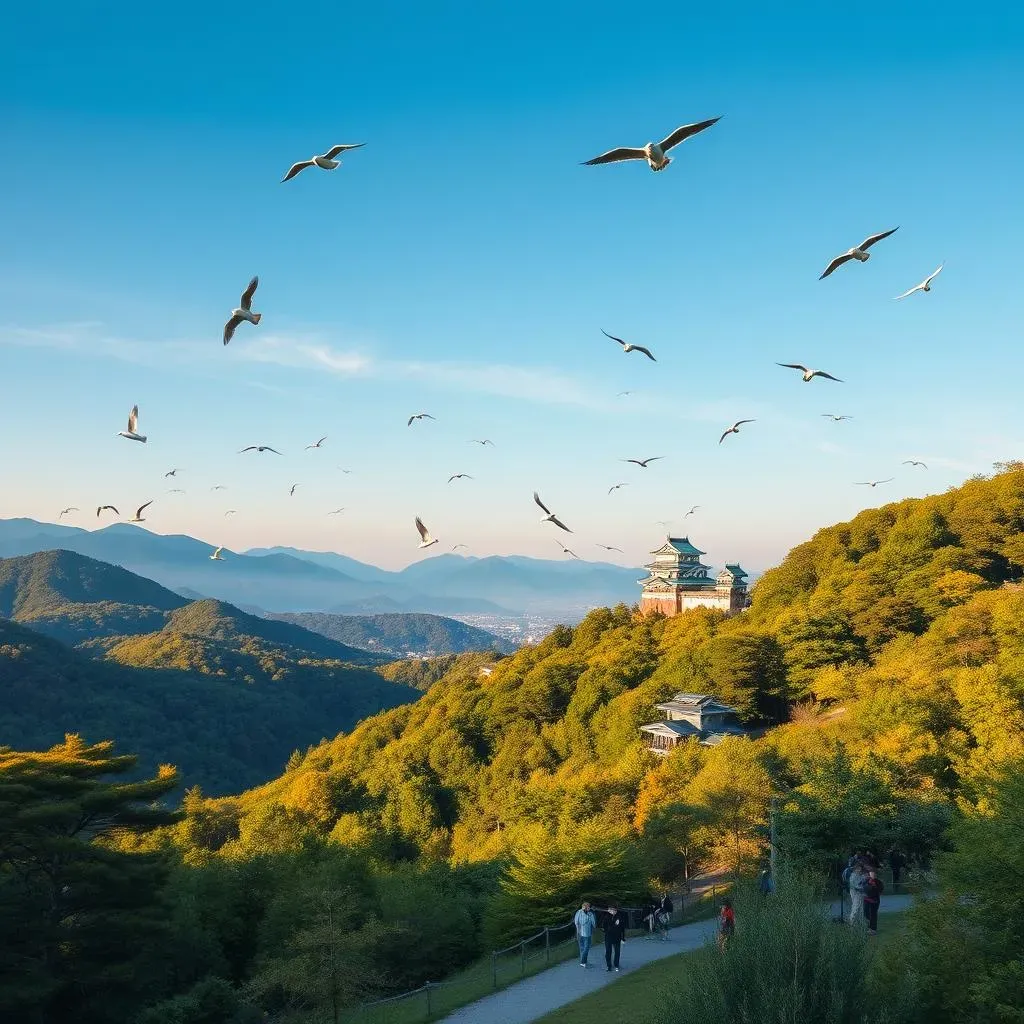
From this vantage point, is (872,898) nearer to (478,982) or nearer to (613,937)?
(613,937)

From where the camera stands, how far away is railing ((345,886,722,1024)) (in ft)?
56.2

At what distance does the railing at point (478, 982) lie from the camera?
1714 cm

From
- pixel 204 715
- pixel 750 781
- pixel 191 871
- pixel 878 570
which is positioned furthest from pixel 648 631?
pixel 204 715

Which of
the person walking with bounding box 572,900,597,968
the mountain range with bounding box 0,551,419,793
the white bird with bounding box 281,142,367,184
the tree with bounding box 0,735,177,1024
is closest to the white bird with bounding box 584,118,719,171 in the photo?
the white bird with bounding box 281,142,367,184

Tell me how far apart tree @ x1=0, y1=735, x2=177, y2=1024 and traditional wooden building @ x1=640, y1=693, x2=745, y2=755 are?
29061mm

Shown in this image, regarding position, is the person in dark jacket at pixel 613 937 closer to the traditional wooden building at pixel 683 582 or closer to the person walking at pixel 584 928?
the person walking at pixel 584 928

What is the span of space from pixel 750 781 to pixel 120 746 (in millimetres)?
72155

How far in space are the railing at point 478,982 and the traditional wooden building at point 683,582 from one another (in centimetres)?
5344

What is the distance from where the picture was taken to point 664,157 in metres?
10.5

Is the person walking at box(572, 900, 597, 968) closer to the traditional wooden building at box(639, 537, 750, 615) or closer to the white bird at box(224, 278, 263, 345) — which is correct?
the white bird at box(224, 278, 263, 345)

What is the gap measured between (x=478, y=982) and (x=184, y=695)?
92.4m

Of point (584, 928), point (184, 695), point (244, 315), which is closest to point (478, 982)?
point (584, 928)

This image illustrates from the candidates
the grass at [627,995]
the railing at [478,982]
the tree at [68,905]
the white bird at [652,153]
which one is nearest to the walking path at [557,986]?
the grass at [627,995]

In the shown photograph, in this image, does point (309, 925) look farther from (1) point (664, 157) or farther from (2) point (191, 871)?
(1) point (664, 157)
